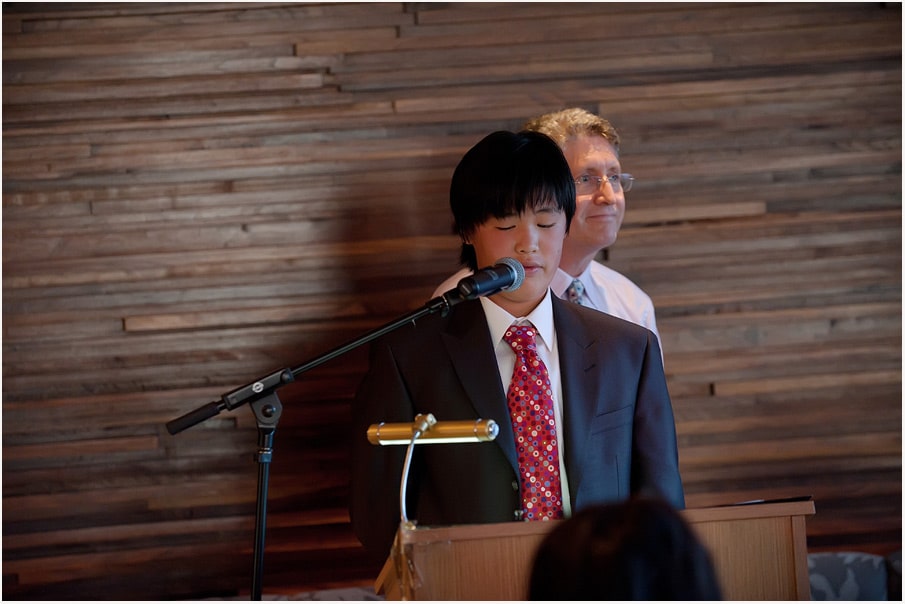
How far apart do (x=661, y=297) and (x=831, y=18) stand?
3.58 feet

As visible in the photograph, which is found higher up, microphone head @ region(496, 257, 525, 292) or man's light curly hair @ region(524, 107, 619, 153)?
man's light curly hair @ region(524, 107, 619, 153)

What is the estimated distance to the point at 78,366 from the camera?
3395 mm

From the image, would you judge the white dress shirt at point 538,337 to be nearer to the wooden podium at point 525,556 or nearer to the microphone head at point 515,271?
the microphone head at point 515,271

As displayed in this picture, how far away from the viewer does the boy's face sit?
2381 mm

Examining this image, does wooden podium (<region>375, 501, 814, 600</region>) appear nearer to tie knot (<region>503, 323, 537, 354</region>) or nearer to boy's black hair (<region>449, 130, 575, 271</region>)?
tie knot (<region>503, 323, 537, 354</region>)

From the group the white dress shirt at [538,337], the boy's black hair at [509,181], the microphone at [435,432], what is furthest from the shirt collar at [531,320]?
the microphone at [435,432]

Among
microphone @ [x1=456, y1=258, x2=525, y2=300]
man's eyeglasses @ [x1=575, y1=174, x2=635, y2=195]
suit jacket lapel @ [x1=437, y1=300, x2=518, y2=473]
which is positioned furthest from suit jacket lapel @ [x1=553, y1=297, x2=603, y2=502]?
man's eyeglasses @ [x1=575, y1=174, x2=635, y2=195]

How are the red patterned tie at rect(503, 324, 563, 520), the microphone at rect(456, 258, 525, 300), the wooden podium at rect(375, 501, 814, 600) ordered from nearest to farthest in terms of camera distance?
the wooden podium at rect(375, 501, 814, 600)
the microphone at rect(456, 258, 525, 300)
the red patterned tie at rect(503, 324, 563, 520)

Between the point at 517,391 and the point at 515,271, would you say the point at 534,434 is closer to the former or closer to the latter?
the point at 517,391

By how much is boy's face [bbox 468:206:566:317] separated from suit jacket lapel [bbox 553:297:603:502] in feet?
0.32

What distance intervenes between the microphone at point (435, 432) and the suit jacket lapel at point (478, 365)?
1.59 ft

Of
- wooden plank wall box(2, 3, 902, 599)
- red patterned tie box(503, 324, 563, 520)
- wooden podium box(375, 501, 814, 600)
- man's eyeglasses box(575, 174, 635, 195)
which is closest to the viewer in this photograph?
wooden podium box(375, 501, 814, 600)

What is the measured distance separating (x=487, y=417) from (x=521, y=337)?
21cm

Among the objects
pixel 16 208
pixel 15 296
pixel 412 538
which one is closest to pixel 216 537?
pixel 15 296
